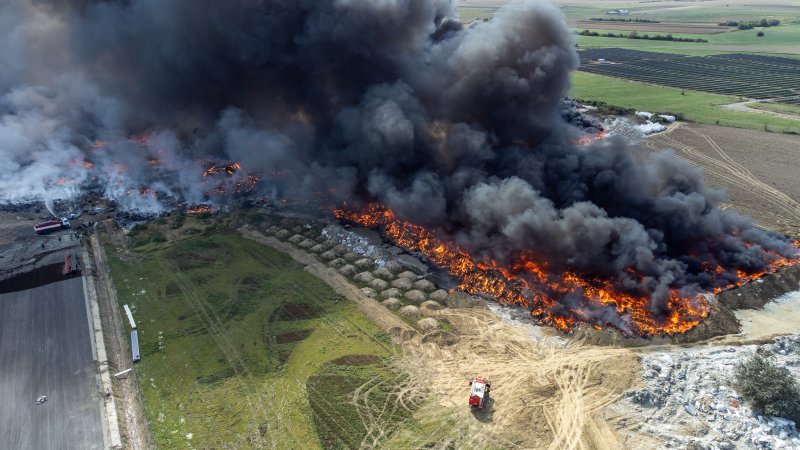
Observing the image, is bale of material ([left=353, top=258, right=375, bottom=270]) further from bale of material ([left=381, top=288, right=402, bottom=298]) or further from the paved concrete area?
the paved concrete area

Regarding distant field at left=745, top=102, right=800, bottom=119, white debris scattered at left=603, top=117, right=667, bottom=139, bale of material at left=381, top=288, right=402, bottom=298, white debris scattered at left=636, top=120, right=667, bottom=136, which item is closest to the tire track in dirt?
bale of material at left=381, top=288, right=402, bottom=298

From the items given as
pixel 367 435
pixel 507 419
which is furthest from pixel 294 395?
pixel 507 419

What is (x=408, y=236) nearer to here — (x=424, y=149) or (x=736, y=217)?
(x=424, y=149)

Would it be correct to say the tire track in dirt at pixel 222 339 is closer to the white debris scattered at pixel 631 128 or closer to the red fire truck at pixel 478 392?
the red fire truck at pixel 478 392

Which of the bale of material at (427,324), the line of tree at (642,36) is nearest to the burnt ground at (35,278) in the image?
the bale of material at (427,324)

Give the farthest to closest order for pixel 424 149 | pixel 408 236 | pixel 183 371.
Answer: pixel 424 149, pixel 408 236, pixel 183 371

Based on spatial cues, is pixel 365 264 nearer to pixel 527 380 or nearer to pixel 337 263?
pixel 337 263
